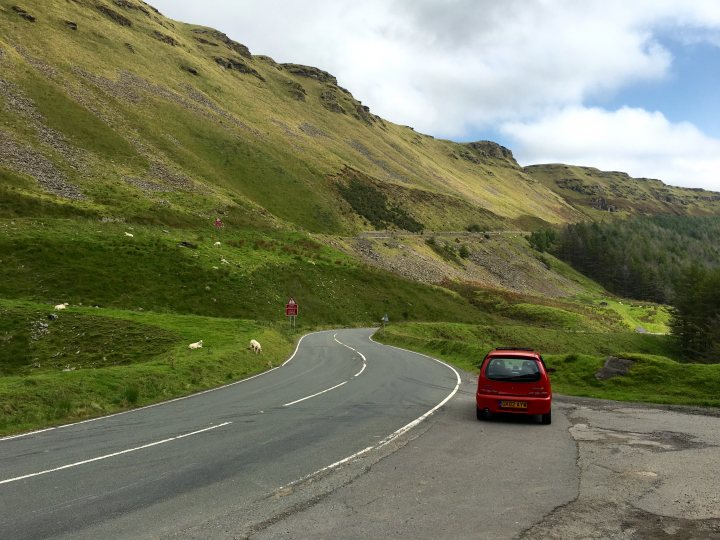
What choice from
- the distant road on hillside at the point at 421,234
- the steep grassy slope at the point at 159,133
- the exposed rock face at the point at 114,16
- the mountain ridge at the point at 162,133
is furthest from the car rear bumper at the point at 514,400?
the exposed rock face at the point at 114,16

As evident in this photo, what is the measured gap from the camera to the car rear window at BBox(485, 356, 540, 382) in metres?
14.1

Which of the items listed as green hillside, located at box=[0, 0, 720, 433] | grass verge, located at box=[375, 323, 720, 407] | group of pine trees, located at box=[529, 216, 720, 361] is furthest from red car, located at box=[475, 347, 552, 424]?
group of pine trees, located at box=[529, 216, 720, 361]

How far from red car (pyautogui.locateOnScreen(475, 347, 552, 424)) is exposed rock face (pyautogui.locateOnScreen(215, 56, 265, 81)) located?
178685mm

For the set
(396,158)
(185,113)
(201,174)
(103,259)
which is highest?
(396,158)

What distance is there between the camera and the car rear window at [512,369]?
14.1 m

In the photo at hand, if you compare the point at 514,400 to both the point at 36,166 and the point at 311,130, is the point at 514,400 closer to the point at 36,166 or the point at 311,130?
the point at 36,166

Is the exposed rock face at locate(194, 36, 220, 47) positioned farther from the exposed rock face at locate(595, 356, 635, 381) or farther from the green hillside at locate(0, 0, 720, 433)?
the exposed rock face at locate(595, 356, 635, 381)

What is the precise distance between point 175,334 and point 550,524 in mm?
26614

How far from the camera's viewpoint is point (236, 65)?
177 metres

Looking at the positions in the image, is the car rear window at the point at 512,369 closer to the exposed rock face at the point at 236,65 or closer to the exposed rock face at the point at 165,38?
the exposed rock face at the point at 165,38

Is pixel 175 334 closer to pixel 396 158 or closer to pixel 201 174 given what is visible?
pixel 201 174

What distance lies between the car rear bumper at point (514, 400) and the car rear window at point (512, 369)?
1.74 feet

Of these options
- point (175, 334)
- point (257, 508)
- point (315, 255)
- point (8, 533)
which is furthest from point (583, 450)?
point (315, 255)

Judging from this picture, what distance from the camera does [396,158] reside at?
18275 cm
